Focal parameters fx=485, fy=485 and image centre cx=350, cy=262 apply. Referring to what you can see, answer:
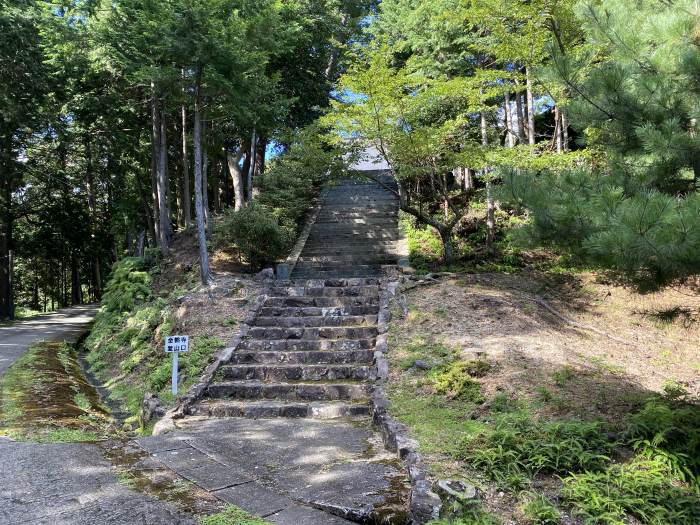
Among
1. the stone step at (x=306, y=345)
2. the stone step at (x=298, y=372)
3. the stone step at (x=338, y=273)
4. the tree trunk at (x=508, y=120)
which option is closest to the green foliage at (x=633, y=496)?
the stone step at (x=298, y=372)

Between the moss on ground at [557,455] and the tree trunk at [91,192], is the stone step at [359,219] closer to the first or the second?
the tree trunk at [91,192]

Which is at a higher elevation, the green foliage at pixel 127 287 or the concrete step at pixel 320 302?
the green foliage at pixel 127 287

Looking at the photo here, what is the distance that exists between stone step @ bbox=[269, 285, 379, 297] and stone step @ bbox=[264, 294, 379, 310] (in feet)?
0.82

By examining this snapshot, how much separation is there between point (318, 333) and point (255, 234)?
4.45 m

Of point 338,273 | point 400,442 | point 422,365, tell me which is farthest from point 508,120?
point 400,442

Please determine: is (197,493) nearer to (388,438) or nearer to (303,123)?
(388,438)

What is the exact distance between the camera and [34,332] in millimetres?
14438

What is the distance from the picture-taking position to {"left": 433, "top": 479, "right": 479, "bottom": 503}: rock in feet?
10.2

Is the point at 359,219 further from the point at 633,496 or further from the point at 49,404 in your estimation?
the point at 633,496

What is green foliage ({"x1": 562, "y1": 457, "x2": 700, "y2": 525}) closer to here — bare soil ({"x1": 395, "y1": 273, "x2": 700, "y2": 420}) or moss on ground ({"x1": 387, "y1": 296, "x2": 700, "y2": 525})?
moss on ground ({"x1": 387, "y1": 296, "x2": 700, "y2": 525})

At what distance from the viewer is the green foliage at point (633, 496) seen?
3035 mm

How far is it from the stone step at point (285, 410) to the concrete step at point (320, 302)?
306 cm

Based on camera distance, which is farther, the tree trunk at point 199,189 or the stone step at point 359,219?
the stone step at point 359,219

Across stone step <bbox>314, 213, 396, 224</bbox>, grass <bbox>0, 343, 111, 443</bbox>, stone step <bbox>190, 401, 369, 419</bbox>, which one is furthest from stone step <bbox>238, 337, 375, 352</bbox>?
stone step <bbox>314, 213, 396, 224</bbox>
